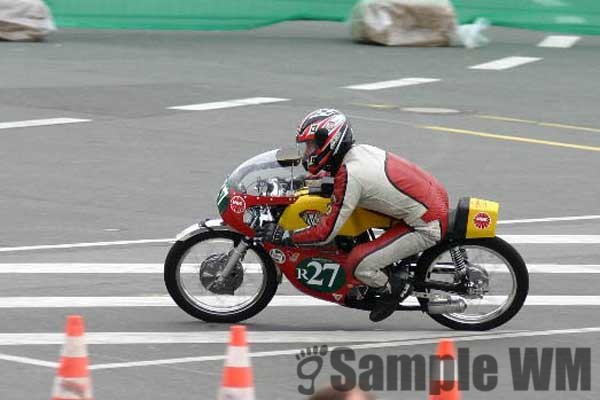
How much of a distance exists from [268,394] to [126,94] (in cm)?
1416

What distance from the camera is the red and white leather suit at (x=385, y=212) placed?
11.0 m

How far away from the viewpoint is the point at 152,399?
30.5 feet

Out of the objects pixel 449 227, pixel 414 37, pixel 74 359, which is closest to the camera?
pixel 74 359

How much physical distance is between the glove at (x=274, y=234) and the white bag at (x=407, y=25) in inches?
724

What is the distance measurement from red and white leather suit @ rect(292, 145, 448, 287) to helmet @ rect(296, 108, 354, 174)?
3.6 inches

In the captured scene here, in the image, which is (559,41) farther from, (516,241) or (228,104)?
(516,241)

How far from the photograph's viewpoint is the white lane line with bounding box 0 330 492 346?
35.5 ft

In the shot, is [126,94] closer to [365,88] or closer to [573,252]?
[365,88]

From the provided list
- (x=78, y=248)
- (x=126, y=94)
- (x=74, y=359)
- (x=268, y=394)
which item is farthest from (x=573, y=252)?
(x=126, y=94)

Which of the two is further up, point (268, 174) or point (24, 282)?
point (268, 174)

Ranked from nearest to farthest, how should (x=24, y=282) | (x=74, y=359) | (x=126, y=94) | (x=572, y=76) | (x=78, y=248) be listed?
1. (x=74, y=359)
2. (x=24, y=282)
3. (x=78, y=248)
4. (x=126, y=94)
5. (x=572, y=76)

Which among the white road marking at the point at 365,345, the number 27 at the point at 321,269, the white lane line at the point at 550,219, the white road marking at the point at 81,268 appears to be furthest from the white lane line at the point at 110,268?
the number 27 at the point at 321,269

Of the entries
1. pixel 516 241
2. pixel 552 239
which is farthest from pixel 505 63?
pixel 516 241

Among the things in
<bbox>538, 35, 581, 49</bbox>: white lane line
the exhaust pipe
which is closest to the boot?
the exhaust pipe
